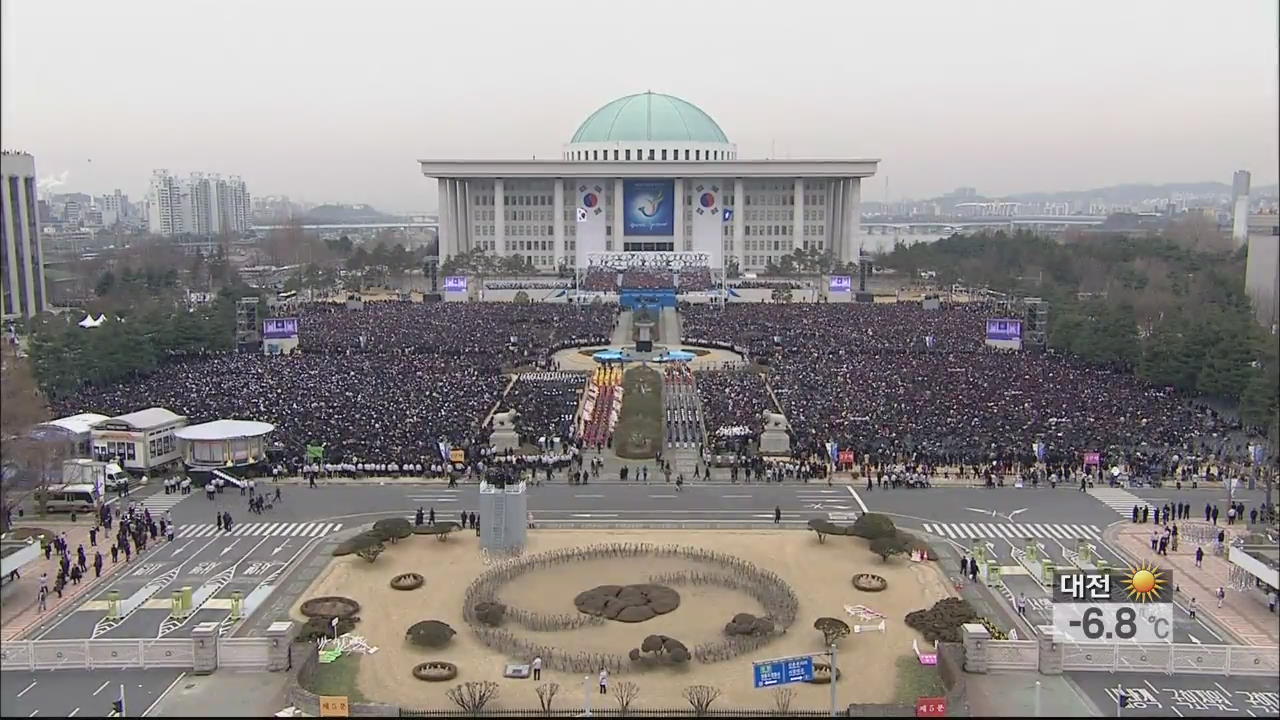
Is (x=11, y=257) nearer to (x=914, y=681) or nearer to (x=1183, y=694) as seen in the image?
(x=914, y=681)

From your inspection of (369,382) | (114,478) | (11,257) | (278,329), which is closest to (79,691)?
(114,478)

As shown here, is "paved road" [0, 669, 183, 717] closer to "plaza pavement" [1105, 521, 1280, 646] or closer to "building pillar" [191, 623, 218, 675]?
"building pillar" [191, 623, 218, 675]

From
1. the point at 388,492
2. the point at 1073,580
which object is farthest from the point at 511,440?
the point at 1073,580

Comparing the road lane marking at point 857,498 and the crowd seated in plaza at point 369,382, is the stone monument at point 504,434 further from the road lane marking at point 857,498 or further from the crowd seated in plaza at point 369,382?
the road lane marking at point 857,498

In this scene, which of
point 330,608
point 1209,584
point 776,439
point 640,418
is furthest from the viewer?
point 640,418

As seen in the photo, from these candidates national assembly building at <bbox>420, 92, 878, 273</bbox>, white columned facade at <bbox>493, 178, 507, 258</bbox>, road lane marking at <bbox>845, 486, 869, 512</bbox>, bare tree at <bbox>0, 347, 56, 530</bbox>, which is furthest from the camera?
white columned facade at <bbox>493, 178, 507, 258</bbox>
